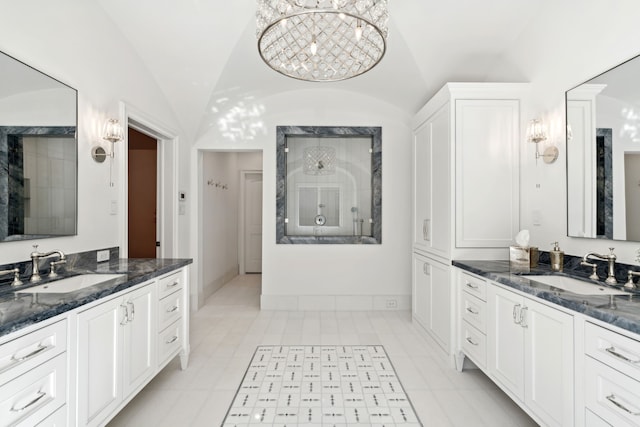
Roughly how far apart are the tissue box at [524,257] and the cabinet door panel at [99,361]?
8.50 feet

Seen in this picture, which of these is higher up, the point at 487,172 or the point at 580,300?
the point at 487,172

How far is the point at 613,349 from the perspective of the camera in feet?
4.17

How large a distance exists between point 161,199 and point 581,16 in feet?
13.1

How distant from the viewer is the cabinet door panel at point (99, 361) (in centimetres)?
146

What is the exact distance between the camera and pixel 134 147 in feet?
15.8

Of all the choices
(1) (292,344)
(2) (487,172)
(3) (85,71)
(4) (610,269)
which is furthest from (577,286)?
Result: (3) (85,71)

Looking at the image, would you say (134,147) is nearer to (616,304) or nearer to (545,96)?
(545,96)

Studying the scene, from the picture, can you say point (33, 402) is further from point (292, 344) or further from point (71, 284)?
Result: point (292, 344)

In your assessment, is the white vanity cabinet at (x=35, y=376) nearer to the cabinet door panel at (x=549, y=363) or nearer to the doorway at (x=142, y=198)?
the cabinet door panel at (x=549, y=363)

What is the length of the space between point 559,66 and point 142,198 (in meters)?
5.21

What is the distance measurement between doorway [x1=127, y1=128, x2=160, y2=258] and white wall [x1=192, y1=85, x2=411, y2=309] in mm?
1134

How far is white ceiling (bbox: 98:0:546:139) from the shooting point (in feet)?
8.52

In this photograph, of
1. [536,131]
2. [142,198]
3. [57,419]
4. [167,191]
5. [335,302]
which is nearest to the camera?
[57,419]

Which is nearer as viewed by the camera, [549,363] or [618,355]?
[618,355]
